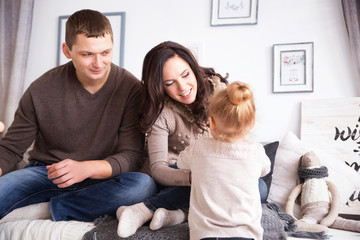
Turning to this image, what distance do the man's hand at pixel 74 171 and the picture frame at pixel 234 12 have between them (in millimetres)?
1419

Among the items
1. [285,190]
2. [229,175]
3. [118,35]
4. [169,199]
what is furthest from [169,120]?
[118,35]

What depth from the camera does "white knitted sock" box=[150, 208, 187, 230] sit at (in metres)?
1.32

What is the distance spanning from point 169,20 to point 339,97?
1.26m

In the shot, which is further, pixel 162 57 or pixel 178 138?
pixel 178 138

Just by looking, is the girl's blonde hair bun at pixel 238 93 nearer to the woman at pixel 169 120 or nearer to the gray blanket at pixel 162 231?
the woman at pixel 169 120

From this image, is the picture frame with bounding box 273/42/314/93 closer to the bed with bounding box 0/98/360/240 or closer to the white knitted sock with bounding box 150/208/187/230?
the bed with bounding box 0/98/360/240

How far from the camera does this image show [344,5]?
2262mm

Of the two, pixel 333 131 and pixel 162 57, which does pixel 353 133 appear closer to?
pixel 333 131

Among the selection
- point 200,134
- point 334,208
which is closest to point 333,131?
point 334,208

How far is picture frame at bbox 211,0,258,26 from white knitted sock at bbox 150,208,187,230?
4.89ft

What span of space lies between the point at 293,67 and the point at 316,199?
3.07 ft

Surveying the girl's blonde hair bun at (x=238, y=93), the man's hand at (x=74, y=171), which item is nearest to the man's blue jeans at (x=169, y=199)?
the man's hand at (x=74, y=171)

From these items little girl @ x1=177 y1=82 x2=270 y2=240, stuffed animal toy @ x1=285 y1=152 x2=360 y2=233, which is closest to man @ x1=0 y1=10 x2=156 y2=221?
little girl @ x1=177 y1=82 x2=270 y2=240

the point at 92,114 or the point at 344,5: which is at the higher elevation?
the point at 344,5
